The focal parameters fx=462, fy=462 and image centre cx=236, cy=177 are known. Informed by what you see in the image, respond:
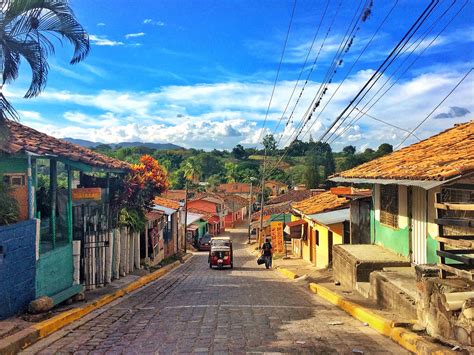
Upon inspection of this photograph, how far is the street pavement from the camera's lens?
6.38 meters

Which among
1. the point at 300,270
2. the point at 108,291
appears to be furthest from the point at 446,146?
the point at 300,270

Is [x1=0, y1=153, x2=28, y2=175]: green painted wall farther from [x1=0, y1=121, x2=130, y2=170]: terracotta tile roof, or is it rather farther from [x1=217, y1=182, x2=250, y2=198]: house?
[x1=217, y1=182, x2=250, y2=198]: house

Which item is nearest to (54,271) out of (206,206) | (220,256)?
(220,256)

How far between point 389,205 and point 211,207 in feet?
190

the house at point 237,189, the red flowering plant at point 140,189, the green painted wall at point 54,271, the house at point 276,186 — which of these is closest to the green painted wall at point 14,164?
the green painted wall at point 54,271

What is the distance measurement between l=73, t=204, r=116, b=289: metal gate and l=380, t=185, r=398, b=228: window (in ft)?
26.5

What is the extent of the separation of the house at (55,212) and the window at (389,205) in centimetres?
792

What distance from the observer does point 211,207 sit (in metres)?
70.2

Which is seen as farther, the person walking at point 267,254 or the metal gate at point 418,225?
the person walking at point 267,254

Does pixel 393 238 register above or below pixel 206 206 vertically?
above

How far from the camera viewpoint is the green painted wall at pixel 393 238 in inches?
459

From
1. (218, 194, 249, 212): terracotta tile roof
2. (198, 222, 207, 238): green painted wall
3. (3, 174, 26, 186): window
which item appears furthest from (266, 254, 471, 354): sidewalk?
(218, 194, 249, 212): terracotta tile roof

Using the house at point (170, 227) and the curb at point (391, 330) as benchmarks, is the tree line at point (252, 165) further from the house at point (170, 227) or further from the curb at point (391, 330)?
the curb at point (391, 330)

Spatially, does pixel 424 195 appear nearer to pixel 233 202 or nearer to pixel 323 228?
Result: pixel 323 228
